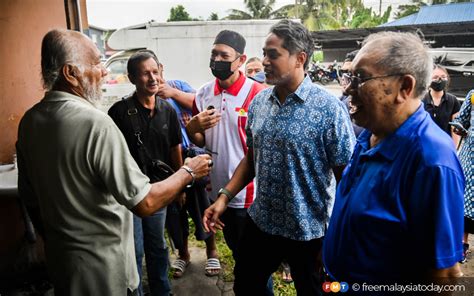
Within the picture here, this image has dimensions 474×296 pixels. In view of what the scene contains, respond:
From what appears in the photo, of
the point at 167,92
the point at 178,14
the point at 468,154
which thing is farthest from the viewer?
the point at 178,14

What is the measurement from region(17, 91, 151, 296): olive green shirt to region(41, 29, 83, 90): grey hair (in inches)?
3.8

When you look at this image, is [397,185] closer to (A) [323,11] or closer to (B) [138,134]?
(B) [138,134]

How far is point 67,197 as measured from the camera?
5.12ft

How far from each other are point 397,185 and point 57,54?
5.16 feet

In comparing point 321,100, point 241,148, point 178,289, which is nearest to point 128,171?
point 321,100

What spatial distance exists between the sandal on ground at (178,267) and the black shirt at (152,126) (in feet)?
4.32

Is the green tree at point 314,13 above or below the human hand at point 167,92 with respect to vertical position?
above

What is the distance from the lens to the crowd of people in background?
4.17 feet

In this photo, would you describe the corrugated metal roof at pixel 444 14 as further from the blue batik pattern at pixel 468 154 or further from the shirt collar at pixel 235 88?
the shirt collar at pixel 235 88

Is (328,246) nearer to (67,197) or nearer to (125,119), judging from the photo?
(67,197)

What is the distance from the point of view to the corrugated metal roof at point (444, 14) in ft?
59.8

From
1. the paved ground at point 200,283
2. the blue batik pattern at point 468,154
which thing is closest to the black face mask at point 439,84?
the blue batik pattern at point 468,154

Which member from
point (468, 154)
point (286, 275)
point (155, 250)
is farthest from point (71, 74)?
point (468, 154)

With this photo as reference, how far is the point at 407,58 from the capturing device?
1.36m
